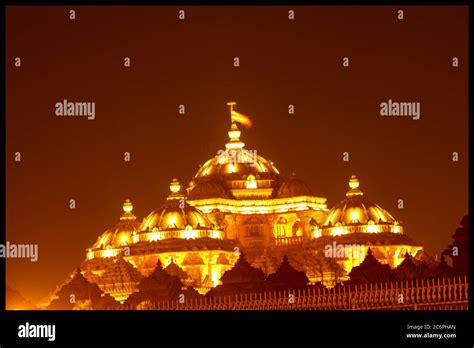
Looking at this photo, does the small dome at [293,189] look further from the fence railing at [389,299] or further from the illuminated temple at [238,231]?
the fence railing at [389,299]

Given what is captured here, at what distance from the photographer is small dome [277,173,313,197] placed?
102m

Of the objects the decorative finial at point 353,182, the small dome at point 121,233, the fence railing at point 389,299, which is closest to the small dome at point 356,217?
the decorative finial at point 353,182

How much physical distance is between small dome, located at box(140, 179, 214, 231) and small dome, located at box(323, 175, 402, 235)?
251 inches

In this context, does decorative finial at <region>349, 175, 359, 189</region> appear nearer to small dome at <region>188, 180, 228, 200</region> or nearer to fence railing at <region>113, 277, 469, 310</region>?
small dome at <region>188, 180, 228, 200</region>

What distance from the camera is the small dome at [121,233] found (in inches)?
3959

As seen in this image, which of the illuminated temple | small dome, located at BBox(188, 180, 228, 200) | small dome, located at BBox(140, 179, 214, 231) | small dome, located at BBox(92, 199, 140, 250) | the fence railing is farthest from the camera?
small dome, located at BBox(188, 180, 228, 200)

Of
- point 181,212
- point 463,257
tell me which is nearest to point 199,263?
point 181,212

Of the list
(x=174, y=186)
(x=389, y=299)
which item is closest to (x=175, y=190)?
(x=174, y=186)

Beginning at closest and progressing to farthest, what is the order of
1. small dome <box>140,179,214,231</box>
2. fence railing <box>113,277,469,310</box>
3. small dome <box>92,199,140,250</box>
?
fence railing <box>113,277,469,310</box>, small dome <box>140,179,214,231</box>, small dome <box>92,199,140,250</box>

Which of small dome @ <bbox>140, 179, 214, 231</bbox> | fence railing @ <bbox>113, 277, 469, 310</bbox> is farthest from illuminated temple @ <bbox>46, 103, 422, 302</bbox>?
fence railing @ <bbox>113, 277, 469, 310</bbox>

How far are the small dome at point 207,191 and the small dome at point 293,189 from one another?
10.6 feet
